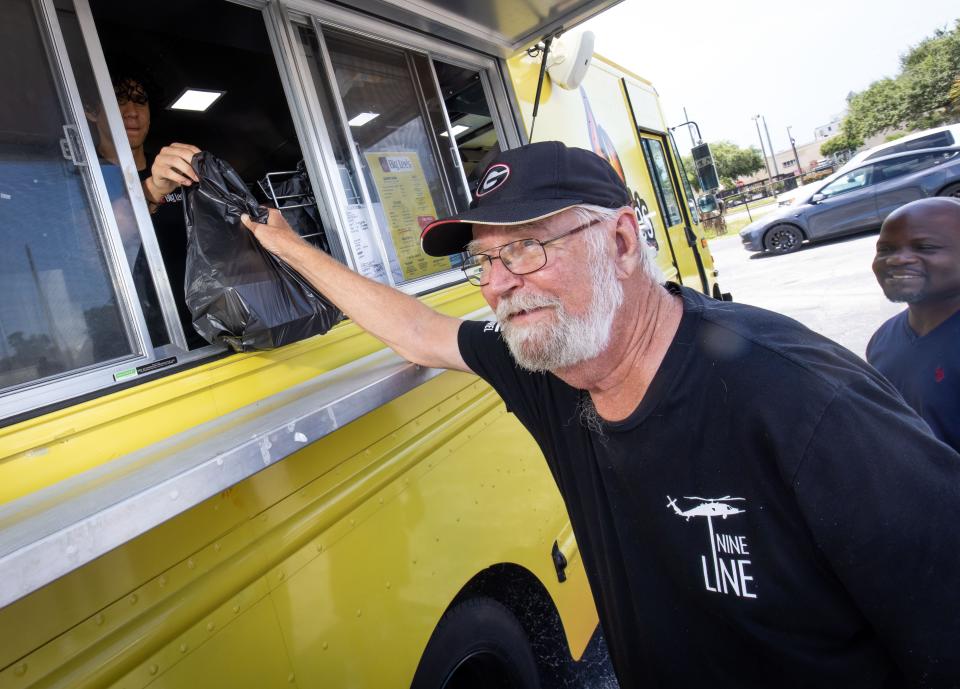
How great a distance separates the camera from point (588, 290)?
1.40 metres

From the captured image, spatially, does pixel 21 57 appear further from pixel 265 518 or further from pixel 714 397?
pixel 714 397

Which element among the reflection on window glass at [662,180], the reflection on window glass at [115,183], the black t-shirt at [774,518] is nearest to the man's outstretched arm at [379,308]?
the reflection on window glass at [115,183]

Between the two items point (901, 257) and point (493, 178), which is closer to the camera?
point (493, 178)

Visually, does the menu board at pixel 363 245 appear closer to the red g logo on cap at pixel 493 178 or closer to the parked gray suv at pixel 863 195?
the red g logo on cap at pixel 493 178

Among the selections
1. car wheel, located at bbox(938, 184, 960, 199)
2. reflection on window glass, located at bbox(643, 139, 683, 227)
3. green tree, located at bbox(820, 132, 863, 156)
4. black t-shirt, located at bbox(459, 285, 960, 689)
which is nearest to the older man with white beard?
black t-shirt, located at bbox(459, 285, 960, 689)

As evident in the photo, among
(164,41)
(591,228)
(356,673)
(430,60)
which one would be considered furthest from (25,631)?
(164,41)

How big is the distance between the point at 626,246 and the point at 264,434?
3.37 feet

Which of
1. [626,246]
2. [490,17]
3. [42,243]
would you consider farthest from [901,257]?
[42,243]

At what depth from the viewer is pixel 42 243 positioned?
134cm

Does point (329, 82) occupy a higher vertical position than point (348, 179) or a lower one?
higher

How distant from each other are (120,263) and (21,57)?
0.57m

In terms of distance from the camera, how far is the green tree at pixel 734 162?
52438 mm

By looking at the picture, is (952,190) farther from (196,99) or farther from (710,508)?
(710,508)

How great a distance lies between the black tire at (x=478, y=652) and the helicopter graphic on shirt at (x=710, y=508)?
0.86 meters
